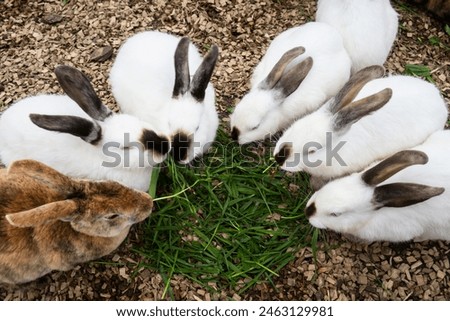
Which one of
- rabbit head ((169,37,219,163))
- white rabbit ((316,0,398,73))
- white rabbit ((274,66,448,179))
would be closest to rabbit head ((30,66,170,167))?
rabbit head ((169,37,219,163))

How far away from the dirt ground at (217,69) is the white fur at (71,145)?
0.56 metres

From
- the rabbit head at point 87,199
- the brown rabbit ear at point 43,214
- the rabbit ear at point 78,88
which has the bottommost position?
the rabbit head at point 87,199

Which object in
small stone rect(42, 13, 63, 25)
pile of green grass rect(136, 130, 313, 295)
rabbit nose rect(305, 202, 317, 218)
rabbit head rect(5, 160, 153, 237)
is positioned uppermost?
small stone rect(42, 13, 63, 25)

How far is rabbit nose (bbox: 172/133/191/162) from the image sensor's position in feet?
10.8

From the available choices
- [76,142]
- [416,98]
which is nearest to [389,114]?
[416,98]

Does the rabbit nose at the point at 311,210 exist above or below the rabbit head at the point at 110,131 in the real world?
below

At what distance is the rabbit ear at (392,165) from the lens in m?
2.82

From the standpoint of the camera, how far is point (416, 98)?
3445 millimetres

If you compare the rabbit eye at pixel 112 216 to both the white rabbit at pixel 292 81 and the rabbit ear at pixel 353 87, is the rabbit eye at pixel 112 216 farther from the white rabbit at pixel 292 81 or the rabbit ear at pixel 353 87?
the rabbit ear at pixel 353 87

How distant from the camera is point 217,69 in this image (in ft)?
14.2

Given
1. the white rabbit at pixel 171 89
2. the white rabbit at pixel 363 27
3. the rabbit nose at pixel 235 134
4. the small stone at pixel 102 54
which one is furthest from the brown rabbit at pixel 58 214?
the white rabbit at pixel 363 27

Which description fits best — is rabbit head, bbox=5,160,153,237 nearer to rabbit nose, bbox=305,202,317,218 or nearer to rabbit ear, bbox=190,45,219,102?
rabbit ear, bbox=190,45,219,102

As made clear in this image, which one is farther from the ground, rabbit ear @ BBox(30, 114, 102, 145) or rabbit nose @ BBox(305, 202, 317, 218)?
rabbit ear @ BBox(30, 114, 102, 145)

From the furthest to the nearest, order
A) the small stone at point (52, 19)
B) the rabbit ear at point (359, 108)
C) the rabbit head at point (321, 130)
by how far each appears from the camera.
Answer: the small stone at point (52, 19), the rabbit head at point (321, 130), the rabbit ear at point (359, 108)
